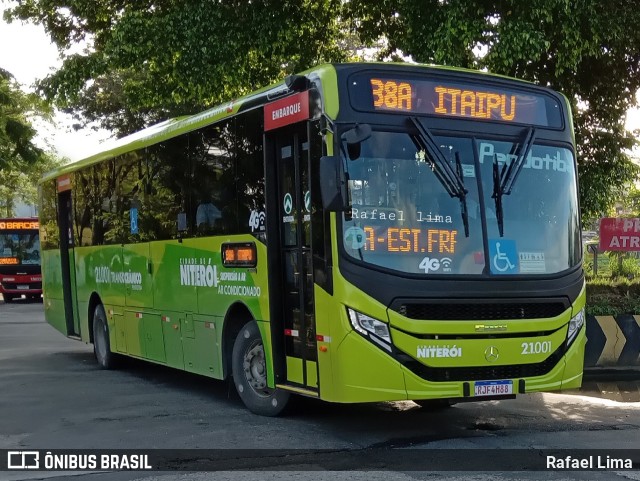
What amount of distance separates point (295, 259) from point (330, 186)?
123 cm

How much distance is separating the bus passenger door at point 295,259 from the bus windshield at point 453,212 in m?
0.67

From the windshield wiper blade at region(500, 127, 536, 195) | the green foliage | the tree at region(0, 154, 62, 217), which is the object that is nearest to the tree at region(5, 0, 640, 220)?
the green foliage

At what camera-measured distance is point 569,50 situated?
542 inches

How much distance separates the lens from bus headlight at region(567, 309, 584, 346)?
29.3 ft

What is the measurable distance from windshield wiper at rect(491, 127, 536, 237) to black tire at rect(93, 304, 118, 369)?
24.5ft

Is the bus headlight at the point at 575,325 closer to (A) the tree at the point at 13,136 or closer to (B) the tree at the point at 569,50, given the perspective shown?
(B) the tree at the point at 569,50

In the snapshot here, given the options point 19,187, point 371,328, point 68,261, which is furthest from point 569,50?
point 19,187

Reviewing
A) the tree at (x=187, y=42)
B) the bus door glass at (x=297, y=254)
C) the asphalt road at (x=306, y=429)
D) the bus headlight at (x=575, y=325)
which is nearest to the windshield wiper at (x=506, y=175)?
the bus headlight at (x=575, y=325)

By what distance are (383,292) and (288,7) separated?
8.80 m

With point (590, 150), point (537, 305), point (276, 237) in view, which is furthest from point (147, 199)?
point (590, 150)

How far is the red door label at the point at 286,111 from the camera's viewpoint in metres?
8.69

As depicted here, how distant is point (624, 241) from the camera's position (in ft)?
51.5

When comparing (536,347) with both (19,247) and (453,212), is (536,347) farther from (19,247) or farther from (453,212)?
(19,247)

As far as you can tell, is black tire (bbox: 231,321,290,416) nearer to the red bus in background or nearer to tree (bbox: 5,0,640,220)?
tree (bbox: 5,0,640,220)
